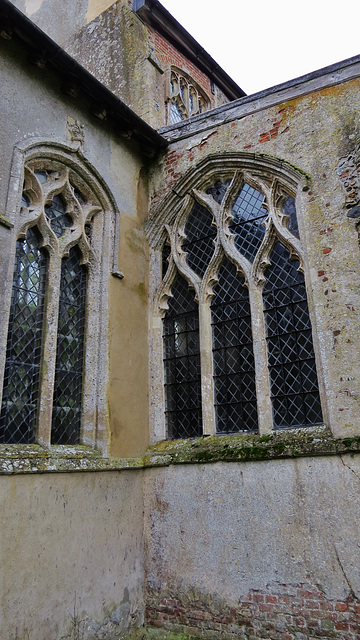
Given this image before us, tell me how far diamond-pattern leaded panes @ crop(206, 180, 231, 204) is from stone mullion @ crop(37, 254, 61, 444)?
240 centimetres

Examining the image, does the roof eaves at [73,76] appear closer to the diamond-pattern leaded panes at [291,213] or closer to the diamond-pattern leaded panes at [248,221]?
the diamond-pattern leaded panes at [248,221]

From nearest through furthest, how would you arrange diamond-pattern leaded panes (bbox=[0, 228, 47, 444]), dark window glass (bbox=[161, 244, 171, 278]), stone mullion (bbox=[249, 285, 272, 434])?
diamond-pattern leaded panes (bbox=[0, 228, 47, 444]) → stone mullion (bbox=[249, 285, 272, 434]) → dark window glass (bbox=[161, 244, 171, 278])

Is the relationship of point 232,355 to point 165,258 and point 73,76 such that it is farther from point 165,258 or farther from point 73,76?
point 73,76

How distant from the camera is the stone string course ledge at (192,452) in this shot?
4312 millimetres

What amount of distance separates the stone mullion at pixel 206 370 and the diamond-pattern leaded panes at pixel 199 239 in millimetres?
641

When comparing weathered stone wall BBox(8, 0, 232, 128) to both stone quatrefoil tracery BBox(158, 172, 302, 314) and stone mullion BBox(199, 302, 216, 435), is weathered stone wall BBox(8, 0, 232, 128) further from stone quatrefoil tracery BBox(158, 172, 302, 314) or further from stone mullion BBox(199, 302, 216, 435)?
stone mullion BBox(199, 302, 216, 435)

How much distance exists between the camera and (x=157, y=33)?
9.39 meters

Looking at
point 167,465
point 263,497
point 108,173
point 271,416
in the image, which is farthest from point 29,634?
point 108,173

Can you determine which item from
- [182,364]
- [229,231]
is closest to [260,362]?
[182,364]

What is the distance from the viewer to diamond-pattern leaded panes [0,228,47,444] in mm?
4531

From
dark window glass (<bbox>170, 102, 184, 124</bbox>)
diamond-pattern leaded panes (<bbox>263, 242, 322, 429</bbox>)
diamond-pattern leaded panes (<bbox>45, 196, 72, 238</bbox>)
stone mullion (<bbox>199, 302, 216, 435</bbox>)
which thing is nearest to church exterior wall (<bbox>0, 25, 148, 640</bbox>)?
diamond-pattern leaded panes (<bbox>45, 196, 72, 238</bbox>)

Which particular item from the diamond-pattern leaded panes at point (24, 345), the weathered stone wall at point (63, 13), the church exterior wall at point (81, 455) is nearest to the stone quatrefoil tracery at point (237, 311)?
the church exterior wall at point (81, 455)

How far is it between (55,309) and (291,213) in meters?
3.09

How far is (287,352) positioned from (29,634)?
12.1 feet
